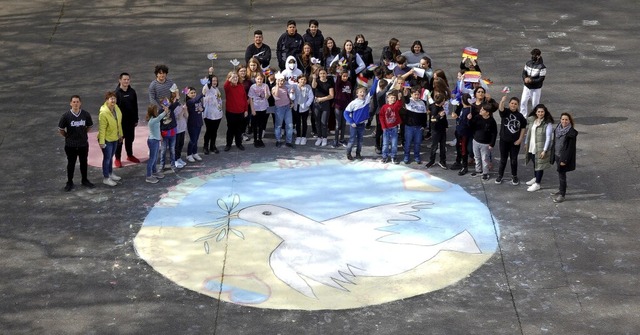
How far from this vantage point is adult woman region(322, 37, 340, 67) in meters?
20.7

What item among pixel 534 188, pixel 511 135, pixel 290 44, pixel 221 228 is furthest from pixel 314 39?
pixel 221 228

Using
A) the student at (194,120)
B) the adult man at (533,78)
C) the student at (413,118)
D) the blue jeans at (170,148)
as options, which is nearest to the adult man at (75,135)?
the blue jeans at (170,148)

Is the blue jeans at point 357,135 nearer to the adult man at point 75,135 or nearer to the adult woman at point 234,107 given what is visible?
the adult woman at point 234,107

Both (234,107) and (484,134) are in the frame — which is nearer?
(484,134)

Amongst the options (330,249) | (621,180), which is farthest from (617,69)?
(330,249)

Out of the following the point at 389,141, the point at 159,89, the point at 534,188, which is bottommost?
the point at 534,188

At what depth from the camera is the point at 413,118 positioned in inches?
733

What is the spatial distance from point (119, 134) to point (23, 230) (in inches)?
104

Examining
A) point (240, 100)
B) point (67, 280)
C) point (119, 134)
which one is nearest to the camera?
point (67, 280)

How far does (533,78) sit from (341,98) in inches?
158

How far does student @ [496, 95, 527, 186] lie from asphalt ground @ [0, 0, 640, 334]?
0.61 metres

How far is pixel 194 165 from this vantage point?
1878 centimetres

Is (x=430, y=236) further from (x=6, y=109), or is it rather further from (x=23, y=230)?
(x=6, y=109)

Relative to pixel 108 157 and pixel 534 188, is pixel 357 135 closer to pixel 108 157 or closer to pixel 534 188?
pixel 534 188
